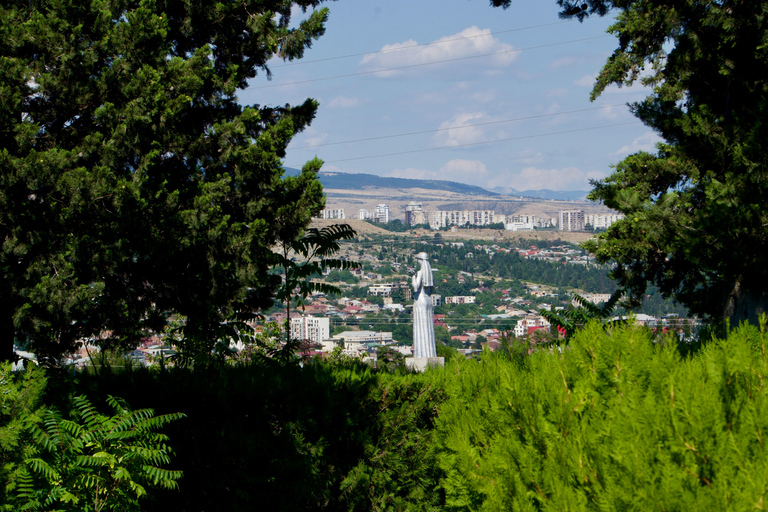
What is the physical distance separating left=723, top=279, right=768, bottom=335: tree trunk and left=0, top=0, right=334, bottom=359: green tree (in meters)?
7.47

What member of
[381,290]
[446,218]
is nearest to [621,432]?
[381,290]

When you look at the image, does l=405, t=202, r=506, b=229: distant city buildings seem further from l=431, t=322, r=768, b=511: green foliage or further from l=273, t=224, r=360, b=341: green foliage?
l=431, t=322, r=768, b=511: green foliage

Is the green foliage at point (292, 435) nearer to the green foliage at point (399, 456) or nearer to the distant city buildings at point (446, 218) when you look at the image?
the green foliage at point (399, 456)

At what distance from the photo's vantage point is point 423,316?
1244 cm

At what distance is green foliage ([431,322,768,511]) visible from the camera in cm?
170

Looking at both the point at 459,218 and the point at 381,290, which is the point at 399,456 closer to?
the point at 381,290

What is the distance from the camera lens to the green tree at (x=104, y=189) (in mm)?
5109

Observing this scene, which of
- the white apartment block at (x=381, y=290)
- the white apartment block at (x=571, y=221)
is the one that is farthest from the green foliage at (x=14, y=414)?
the white apartment block at (x=571, y=221)

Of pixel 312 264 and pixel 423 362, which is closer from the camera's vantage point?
pixel 312 264

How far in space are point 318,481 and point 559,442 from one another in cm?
261

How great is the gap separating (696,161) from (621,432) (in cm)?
1271

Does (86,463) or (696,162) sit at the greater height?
(696,162)

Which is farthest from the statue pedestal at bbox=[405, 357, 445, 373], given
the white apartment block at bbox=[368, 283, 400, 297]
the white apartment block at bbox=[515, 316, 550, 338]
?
the white apartment block at bbox=[368, 283, 400, 297]

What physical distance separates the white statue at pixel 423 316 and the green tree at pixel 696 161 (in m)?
4.13
